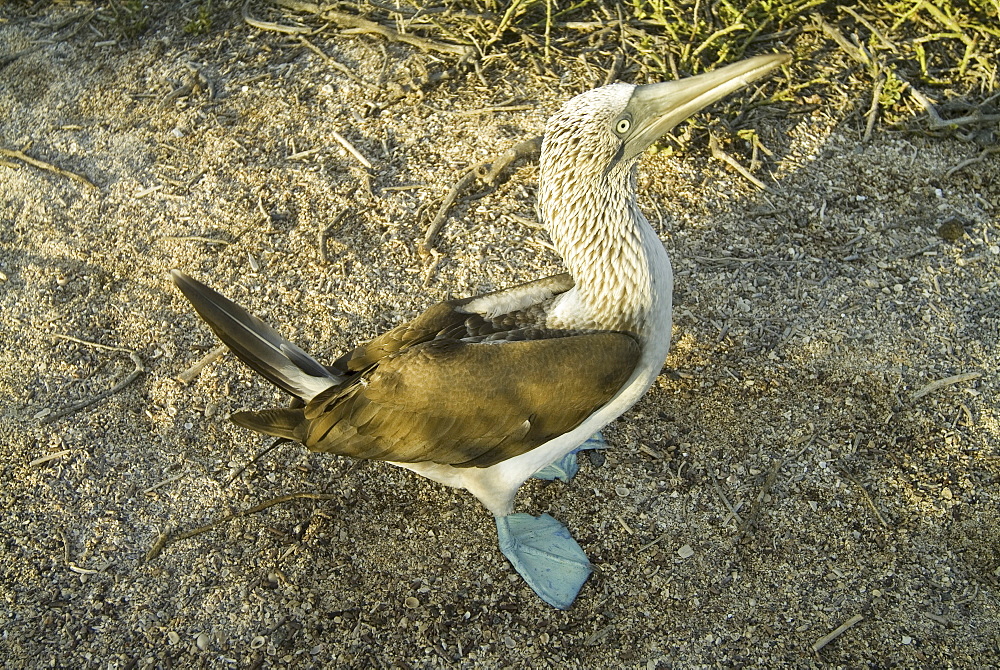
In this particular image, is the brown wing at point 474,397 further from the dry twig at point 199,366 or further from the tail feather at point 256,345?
the dry twig at point 199,366

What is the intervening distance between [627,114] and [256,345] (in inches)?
62.1

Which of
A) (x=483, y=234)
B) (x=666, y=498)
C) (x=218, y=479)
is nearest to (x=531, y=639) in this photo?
(x=666, y=498)

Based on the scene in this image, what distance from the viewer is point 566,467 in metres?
3.82

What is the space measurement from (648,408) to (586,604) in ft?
3.19

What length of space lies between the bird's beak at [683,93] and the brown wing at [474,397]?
2.49ft

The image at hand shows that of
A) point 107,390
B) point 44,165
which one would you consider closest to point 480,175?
point 107,390

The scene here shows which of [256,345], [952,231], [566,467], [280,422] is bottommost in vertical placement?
[952,231]

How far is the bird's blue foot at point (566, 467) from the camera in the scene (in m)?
3.79

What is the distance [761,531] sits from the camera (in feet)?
11.6

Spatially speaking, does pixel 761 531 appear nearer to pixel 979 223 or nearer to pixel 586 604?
pixel 586 604

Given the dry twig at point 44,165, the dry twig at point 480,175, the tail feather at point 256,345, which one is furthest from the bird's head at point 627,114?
the dry twig at point 44,165

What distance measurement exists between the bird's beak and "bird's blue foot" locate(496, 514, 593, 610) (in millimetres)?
1604

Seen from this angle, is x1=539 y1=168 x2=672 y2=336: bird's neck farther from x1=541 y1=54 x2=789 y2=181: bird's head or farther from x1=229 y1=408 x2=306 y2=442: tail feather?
x1=229 y1=408 x2=306 y2=442: tail feather

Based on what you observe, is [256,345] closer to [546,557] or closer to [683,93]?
[546,557]
